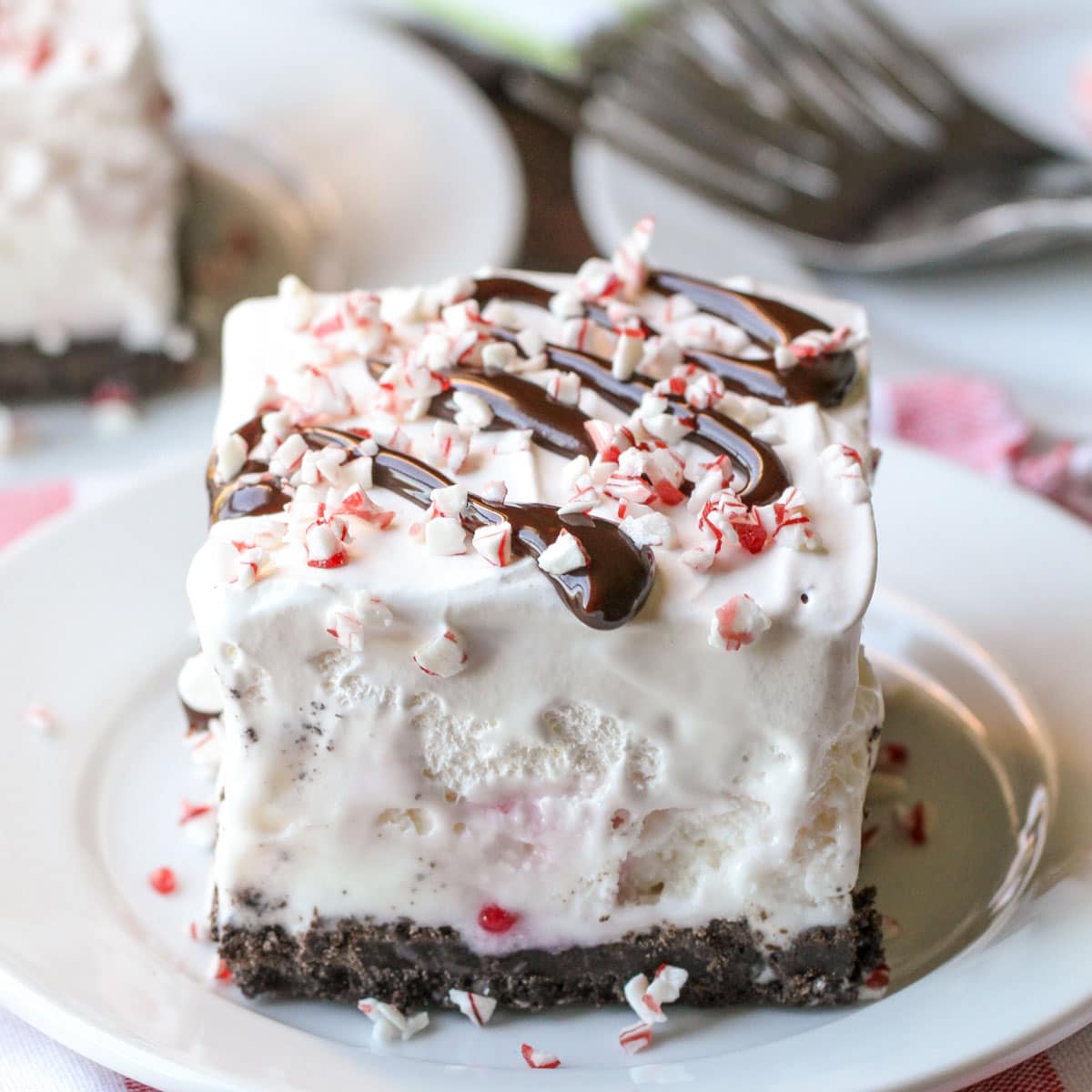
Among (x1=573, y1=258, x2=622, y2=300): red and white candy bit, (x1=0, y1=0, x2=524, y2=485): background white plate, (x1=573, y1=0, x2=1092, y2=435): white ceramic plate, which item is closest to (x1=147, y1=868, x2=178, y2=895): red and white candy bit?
(x1=573, y1=258, x2=622, y2=300): red and white candy bit

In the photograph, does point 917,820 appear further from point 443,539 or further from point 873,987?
point 443,539

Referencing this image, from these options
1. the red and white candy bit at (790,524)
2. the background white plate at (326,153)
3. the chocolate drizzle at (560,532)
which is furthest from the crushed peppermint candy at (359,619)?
the background white plate at (326,153)

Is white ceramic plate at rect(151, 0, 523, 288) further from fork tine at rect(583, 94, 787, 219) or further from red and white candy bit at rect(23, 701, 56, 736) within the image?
red and white candy bit at rect(23, 701, 56, 736)

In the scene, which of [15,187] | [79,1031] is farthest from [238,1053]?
[15,187]

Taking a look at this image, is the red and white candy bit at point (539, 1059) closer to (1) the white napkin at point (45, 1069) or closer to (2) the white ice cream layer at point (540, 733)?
(2) the white ice cream layer at point (540, 733)

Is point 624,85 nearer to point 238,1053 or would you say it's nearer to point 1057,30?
point 1057,30

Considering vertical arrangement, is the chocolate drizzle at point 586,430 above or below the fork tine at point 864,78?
above
